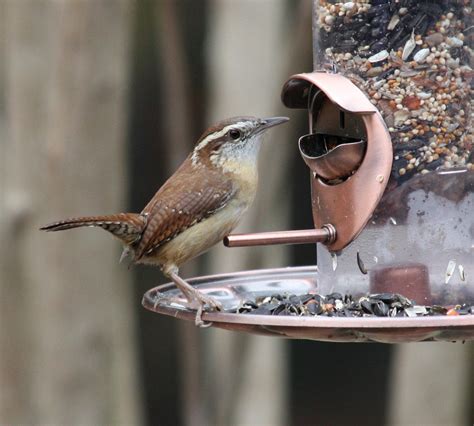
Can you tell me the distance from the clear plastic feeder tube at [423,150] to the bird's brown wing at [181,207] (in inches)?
32.7

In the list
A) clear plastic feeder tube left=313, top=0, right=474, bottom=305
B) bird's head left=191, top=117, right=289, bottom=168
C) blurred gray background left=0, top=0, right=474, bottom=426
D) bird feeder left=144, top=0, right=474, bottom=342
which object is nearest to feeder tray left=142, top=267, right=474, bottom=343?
bird feeder left=144, top=0, right=474, bottom=342

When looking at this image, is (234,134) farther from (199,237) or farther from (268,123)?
(199,237)

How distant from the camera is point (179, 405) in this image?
12.7m

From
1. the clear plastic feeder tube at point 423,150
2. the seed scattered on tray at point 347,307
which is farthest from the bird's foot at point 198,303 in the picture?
the clear plastic feeder tube at point 423,150

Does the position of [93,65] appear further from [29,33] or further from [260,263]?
[260,263]

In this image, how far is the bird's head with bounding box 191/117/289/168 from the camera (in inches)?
217

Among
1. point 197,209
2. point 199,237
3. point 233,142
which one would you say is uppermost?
point 233,142

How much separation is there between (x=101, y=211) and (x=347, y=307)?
2.44 metres

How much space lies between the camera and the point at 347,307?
4.57 m

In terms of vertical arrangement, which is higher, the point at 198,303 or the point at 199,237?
the point at 199,237

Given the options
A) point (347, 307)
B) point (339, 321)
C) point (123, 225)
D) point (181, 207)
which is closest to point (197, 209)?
point (181, 207)

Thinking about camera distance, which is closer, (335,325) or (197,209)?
(335,325)

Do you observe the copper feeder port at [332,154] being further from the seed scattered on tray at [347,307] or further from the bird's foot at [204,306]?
the bird's foot at [204,306]

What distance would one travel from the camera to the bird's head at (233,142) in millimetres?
5516
